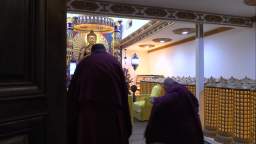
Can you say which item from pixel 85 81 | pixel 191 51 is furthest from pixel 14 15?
pixel 191 51

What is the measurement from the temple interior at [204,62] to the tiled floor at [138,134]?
335 millimetres

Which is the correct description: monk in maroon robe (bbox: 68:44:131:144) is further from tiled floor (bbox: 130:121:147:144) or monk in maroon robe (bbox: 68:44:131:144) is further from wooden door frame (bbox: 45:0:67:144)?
tiled floor (bbox: 130:121:147:144)

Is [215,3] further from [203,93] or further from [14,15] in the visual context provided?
[14,15]

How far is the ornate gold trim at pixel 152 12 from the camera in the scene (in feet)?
14.5

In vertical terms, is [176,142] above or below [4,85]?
below

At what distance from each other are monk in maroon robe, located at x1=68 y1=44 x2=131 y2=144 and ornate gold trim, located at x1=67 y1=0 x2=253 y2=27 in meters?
2.82

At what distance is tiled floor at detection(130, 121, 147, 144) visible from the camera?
5.06 metres

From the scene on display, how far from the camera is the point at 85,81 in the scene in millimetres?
1652

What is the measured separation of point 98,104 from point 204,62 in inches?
249

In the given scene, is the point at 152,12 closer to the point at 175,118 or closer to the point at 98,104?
the point at 175,118

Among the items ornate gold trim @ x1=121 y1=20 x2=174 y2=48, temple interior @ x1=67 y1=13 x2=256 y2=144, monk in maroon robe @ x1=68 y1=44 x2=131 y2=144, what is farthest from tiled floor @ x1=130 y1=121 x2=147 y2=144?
monk in maroon robe @ x1=68 y1=44 x2=131 y2=144

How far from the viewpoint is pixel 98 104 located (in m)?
1.66

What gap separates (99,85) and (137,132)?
438cm

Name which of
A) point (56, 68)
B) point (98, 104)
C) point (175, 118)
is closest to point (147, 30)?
point (175, 118)
